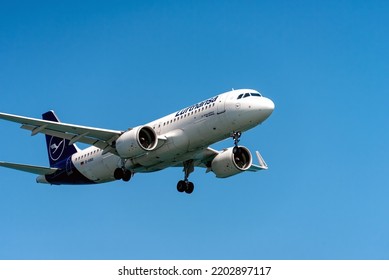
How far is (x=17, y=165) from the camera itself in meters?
57.6

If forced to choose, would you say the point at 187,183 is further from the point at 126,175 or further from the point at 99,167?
the point at 99,167

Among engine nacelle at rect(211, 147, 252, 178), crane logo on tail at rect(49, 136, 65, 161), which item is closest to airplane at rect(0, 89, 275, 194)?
engine nacelle at rect(211, 147, 252, 178)

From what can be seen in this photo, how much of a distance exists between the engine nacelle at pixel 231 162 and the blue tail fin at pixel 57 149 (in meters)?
11.4

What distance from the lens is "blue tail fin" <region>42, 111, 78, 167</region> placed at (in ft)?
203

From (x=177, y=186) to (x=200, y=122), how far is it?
8.70 m

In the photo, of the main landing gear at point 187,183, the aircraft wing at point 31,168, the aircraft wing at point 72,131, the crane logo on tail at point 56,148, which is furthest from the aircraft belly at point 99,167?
the main landing gear at point 187,183

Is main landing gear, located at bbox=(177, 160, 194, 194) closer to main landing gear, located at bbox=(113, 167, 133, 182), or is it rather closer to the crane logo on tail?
main landing gear, located at bbox=(113, 167, 133, 182)

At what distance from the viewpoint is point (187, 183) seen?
5841 cm

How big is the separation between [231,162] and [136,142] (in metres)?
7.11

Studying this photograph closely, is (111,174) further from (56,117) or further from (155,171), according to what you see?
(56,117)

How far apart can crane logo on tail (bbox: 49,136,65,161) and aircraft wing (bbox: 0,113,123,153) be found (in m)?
7.10
